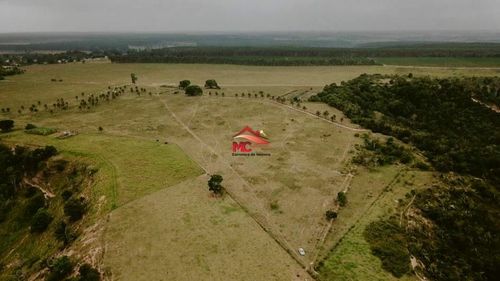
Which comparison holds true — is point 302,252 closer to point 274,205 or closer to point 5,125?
point 274,205

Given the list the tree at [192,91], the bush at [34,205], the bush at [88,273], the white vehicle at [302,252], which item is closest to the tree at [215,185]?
the white vehicle at [302,252]

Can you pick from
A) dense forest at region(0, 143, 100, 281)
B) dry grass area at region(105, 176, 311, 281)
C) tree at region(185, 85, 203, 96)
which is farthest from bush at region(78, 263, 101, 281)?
tree at region(185, 85, 203, 96)

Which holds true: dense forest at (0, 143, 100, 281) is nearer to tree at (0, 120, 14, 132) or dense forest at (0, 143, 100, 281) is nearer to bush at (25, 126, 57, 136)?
bush at (25, 126, 57, 136)

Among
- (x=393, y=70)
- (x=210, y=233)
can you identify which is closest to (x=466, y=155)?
(x=210, y=233)

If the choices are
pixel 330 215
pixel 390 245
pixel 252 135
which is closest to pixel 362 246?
pixel 390 245

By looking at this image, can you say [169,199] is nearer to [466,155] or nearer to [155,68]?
[466,155]

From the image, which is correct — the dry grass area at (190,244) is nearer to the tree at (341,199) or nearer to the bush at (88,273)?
the bush at (88,273)
